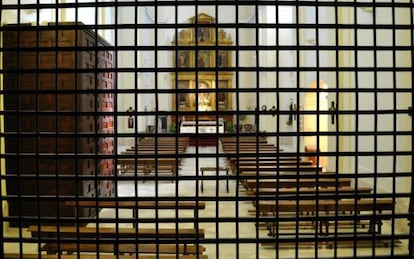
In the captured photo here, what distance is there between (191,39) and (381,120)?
809 inches

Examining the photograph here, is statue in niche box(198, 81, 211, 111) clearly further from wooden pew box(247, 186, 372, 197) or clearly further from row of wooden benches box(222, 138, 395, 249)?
wooden pew box(247, 186, 372, 197)

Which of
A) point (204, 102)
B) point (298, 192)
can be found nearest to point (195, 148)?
point (298, 192)

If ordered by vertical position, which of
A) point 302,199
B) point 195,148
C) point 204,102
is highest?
point 204,102

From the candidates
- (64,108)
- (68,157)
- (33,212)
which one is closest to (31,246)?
(33,212)

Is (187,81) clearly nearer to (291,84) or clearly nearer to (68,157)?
(291,84)

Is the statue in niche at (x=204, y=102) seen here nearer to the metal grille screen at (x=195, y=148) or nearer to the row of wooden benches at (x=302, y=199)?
the metal grille screen at (x=195, y=148)

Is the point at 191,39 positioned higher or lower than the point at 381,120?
higher

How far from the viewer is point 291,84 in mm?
20109

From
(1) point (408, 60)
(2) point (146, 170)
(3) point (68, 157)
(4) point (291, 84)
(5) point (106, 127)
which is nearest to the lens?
(3) point (68, 157)

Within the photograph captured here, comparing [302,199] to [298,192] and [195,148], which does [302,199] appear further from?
[195,148]

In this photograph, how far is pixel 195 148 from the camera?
412 centimetres

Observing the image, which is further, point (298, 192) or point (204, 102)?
point (204, 102)

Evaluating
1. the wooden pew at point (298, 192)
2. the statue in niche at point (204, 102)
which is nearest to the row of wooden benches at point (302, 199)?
the wooden pew at point (298, 192)

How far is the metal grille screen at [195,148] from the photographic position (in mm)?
3297
